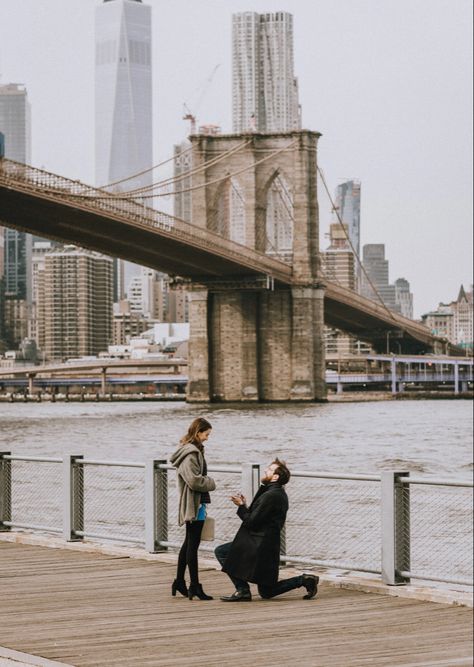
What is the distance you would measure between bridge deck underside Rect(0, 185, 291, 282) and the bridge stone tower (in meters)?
6.25

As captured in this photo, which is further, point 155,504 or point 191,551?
point 155,504

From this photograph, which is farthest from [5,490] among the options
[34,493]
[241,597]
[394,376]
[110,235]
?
[394,376]

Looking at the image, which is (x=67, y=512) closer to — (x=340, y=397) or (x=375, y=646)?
(x=375, y=646)

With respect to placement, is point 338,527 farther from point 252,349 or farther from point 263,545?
point 252,349

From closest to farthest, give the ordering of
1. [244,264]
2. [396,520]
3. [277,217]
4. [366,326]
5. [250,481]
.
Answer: [396,520]
[250,481]
[244,264]
[366,326]
[277,217]

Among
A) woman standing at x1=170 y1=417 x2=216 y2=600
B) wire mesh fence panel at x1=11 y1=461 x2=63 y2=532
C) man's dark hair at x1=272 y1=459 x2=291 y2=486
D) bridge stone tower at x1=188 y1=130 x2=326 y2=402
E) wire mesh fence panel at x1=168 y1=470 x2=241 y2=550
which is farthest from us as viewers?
bridge stone tower at x1=188 y1=130 x2=326 y2=402

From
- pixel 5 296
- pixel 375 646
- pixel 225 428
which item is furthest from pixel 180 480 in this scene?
pixel 5 296

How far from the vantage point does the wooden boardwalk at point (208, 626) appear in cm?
626

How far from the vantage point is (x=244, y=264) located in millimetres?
72688

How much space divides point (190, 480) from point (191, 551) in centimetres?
46

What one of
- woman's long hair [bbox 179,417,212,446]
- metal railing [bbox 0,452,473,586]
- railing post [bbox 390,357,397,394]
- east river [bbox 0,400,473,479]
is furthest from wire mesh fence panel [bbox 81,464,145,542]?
railing post [bbox 390,357,397,394]

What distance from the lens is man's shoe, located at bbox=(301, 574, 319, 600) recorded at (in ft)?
26.6

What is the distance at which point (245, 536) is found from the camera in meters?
7.94

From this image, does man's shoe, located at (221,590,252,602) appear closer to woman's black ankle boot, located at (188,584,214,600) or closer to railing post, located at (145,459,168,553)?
woman's black ankle boot, located at (188,584,214,600)
